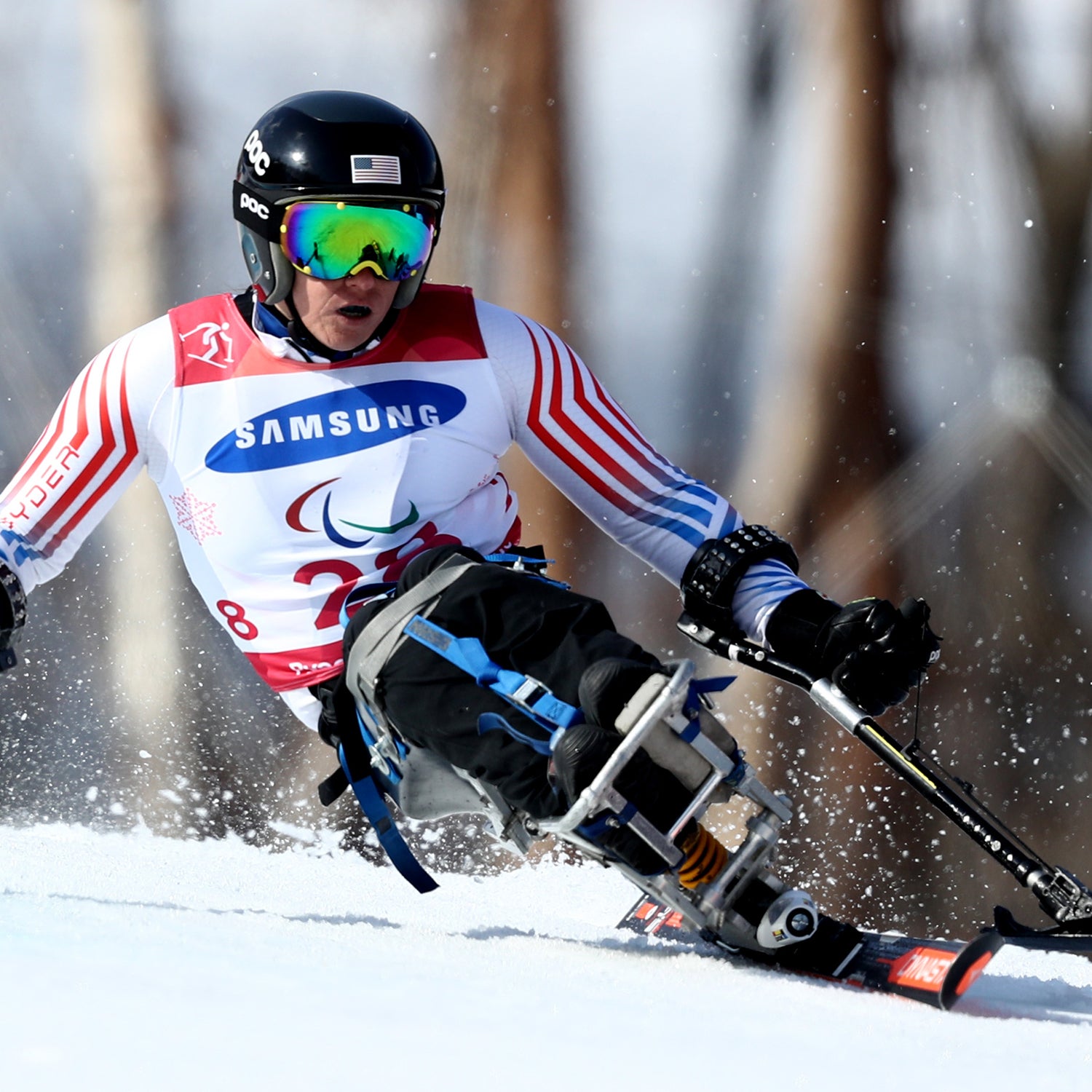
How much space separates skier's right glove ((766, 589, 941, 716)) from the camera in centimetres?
256

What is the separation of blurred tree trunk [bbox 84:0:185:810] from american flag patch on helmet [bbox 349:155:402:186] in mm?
3054

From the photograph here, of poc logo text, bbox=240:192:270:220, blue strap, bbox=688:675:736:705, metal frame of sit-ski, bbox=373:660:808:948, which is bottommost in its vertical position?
metal frame of sit-ski, bbox=373:660:808:948

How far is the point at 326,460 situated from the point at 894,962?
1.50m

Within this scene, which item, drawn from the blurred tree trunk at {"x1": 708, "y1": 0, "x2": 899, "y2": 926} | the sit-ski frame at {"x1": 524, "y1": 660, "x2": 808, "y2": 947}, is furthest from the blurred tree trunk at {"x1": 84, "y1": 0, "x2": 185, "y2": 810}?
the sit-ski frame at {"x1": 524, "y1": 660, "x2": 808, "y2": 947}

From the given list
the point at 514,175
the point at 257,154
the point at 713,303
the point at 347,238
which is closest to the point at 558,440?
the point at 347,238

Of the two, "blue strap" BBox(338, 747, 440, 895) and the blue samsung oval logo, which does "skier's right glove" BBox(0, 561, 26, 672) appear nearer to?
the blue samsung oval logo

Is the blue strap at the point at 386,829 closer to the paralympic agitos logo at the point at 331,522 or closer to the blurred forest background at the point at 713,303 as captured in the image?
the paralympic agitos logo at the point at 331,522

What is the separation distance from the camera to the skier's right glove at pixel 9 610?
9.30 feet

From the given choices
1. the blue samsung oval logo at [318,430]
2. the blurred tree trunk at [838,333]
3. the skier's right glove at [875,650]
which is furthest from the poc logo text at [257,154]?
the blurred tree trunk at [838,333]

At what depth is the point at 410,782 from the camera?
8.93 ft

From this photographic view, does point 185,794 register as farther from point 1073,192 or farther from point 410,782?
point 1073,192

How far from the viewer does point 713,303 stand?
17.3 ft

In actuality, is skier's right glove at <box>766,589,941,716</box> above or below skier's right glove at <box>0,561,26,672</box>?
above

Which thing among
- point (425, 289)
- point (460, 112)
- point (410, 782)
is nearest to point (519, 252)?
point (460, 112)
